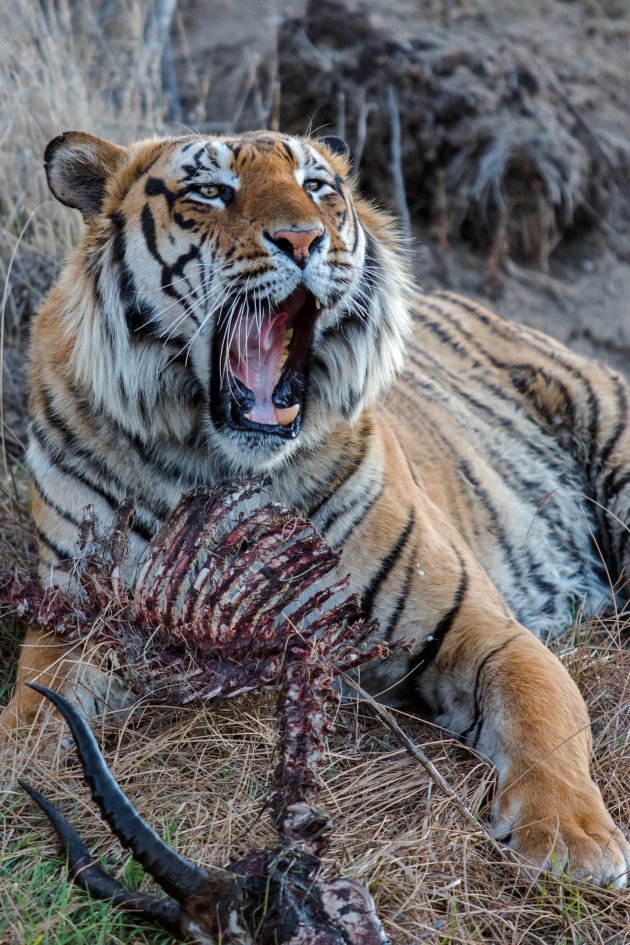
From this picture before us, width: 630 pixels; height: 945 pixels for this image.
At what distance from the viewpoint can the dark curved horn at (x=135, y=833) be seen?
1743mm

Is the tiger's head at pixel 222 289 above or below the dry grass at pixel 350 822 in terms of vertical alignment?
above

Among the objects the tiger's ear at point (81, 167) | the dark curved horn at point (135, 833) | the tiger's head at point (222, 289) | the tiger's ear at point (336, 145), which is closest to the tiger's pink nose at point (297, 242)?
the tiger's head at point (222, 289)

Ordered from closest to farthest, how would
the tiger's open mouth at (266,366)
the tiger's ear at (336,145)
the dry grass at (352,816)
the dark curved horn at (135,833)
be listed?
the dark curved horn at (135,833) < the dry grass at (352,816) < the tiger's open mouth at (266,366) < the tiger's ear at (336,145)

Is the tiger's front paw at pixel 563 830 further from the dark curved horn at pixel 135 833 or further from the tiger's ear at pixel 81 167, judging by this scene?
the tiger's ear at pixel 81 167

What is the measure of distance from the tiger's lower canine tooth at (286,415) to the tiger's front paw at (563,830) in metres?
0.96

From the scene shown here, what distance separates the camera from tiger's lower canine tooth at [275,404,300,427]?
262 cm

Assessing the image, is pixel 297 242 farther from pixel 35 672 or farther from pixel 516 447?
pixel 516 447

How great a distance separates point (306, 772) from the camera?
68.7 inches

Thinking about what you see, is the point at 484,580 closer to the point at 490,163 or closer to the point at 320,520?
the point at 320,520

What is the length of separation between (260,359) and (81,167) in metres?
0.64

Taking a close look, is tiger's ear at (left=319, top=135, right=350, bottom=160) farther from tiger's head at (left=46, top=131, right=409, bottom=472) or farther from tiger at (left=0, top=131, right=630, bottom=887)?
tiger's head at (left=46, top=131, right=409, bottom=472)

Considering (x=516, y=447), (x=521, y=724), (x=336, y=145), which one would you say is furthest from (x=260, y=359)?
(x=516, y=447)

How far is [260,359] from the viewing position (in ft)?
8.78

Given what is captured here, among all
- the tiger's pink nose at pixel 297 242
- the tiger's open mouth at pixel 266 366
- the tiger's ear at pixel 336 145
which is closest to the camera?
the tiger's pink nose at pixel 297 242
